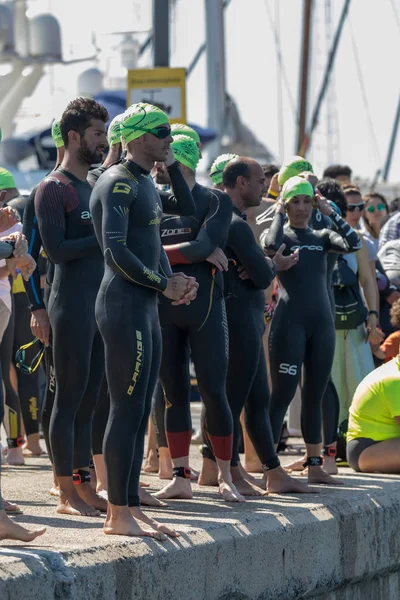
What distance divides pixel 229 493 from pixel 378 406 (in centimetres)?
176

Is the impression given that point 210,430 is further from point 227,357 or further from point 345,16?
point 345,16

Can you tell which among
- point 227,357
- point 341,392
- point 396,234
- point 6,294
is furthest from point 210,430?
point 396,234

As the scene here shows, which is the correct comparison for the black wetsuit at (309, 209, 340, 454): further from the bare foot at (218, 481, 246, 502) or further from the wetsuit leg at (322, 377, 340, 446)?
the bare foot at (218, 481, 246, 502)

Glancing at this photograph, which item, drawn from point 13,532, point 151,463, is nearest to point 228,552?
point 13,532

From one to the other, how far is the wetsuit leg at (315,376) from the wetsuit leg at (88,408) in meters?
1.77

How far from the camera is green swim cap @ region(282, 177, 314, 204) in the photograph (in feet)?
25.2

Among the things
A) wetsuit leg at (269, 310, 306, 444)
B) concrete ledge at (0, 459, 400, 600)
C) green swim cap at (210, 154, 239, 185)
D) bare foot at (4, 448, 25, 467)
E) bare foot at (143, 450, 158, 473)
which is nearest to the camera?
concrete ledge at (0, 459, 400, 600)

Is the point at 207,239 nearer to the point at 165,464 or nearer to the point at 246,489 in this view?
the point at 246,489

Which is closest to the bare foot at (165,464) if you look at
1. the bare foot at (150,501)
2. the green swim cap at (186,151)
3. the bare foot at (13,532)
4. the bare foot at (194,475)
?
the bare foot at (194,475)

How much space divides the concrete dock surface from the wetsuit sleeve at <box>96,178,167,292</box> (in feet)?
3.56

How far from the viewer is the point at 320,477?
298 inches

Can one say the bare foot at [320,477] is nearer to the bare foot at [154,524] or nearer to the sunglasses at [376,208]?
the bare foot at [154,524]

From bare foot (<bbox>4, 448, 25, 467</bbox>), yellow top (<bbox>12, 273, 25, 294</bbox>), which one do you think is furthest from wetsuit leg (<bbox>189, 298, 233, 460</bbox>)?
yellow top (<bbox>12, 273, 25, 294</bbox>)

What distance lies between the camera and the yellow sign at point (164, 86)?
12508mm
